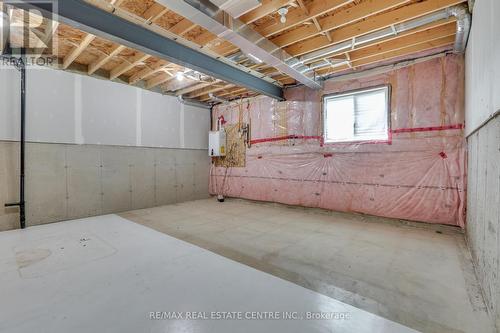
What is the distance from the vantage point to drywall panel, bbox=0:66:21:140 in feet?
11.6

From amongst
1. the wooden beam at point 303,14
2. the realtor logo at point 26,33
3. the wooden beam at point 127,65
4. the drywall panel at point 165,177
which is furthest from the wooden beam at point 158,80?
the wooden beam at point 303,14

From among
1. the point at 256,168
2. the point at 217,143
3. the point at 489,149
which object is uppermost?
the point at 217,143

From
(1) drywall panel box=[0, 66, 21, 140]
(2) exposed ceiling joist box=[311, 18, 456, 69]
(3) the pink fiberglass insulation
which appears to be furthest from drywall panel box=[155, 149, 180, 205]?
(2) exposed ceiling joist box=[311, 18, 456, 69]

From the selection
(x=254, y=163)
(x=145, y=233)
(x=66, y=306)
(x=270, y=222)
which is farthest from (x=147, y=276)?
(x=254, y=163)

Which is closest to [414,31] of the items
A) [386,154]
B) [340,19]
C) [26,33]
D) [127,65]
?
[340,19]

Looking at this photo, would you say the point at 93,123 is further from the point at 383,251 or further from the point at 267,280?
the point at 383,251

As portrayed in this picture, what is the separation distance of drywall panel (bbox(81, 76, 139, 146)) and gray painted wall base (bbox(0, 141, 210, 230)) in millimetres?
224

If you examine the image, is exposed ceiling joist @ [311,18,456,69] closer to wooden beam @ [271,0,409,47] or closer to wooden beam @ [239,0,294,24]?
wooden beam @ [271,0,409,47]

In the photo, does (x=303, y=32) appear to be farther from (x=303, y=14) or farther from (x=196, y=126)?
(x=196, y=126)

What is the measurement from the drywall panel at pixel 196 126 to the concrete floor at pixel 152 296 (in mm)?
3878

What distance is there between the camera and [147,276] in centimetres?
209

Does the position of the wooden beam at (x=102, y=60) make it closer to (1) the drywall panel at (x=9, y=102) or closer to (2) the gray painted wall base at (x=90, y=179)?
(1) the drywall panel at (x=9, y=102)

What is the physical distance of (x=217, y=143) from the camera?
6.23 meters

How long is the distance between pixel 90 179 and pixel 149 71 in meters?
2.38
